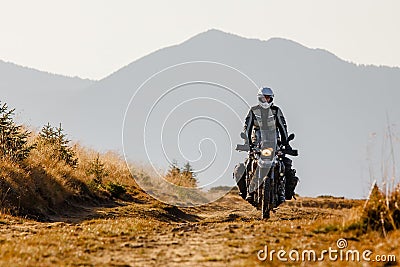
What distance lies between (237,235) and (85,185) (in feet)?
51.8

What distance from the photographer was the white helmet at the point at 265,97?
47.8 feet

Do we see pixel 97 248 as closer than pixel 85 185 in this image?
Yes

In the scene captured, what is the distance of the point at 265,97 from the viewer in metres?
14.6

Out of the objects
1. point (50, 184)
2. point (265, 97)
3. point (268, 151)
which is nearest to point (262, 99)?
point (265, 97)

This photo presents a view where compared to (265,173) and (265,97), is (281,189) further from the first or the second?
(265,97)

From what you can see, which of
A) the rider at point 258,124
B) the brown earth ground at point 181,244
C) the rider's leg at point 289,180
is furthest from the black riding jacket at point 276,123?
the brown earth ground at point 181,244

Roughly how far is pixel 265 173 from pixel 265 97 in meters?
1.55

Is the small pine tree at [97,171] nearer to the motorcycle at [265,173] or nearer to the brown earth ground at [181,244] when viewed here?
the motorcycle at [265,173]

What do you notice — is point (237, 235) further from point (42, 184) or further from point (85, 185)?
point (85, 185)

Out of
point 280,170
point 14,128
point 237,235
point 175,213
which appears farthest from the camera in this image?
point 175,213

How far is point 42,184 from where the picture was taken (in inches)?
825

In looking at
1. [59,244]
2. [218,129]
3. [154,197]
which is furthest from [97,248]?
[154,197]

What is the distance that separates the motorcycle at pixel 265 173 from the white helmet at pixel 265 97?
0.77m

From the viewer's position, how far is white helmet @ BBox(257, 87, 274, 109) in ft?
47.8
